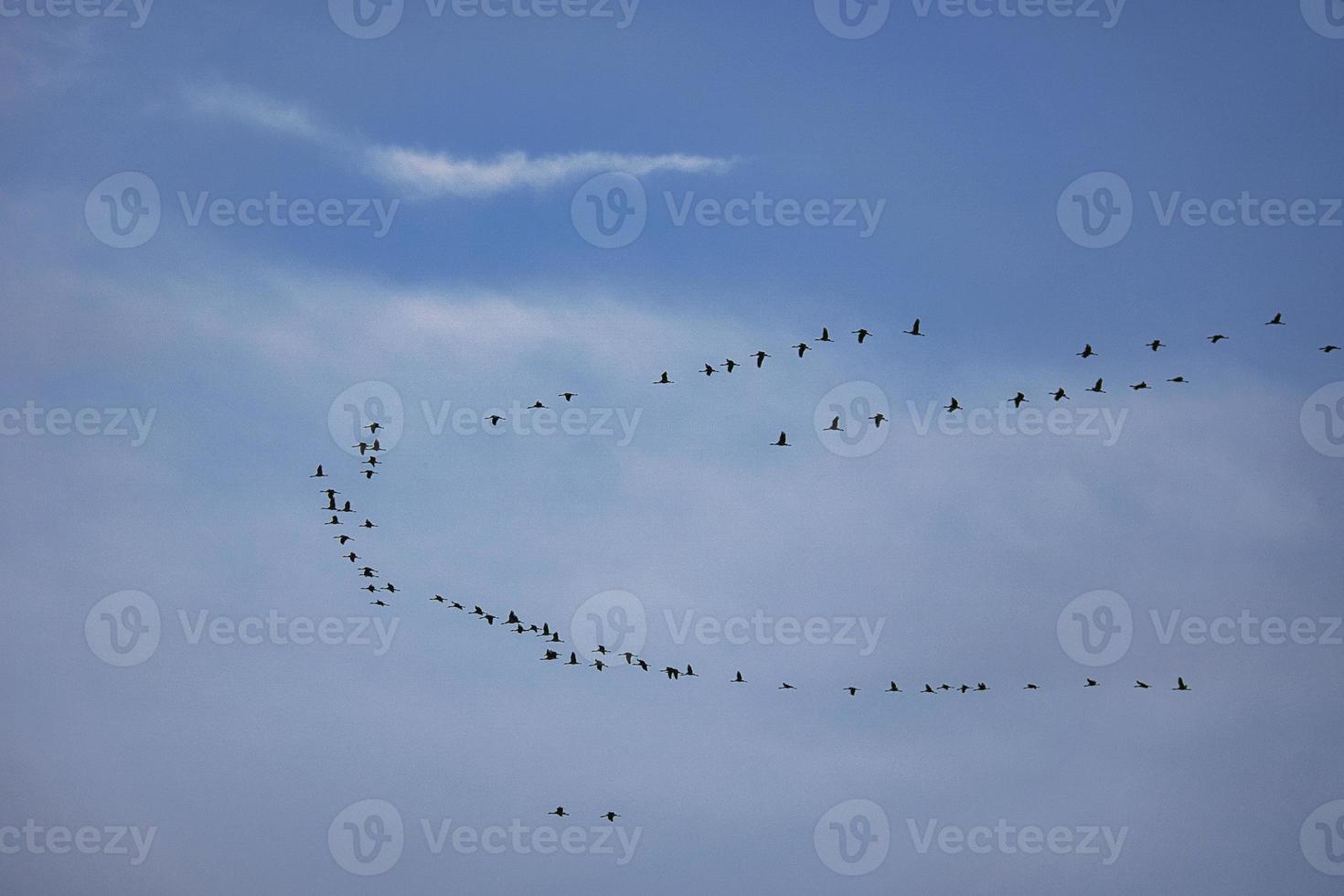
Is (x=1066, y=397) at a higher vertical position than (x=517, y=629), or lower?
higher

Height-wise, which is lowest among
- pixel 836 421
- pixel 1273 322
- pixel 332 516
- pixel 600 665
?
pixel 600 665

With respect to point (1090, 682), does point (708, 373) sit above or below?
above

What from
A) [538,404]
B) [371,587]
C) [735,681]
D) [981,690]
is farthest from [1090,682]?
[371,587]

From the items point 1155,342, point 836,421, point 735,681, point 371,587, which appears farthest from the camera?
point 735,681

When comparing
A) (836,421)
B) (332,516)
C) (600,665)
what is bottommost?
(600,665)

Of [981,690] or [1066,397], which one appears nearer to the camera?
[1066,397]

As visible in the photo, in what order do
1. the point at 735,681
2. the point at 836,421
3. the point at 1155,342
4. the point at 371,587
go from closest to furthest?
the point at 1155,342 < the point at 836,421 < the point at 371,587 < the point at 735,681

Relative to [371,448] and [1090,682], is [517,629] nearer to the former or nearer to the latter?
[371,448]

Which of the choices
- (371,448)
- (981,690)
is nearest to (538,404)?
(371,448)

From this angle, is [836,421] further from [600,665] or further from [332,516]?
[332,516]
